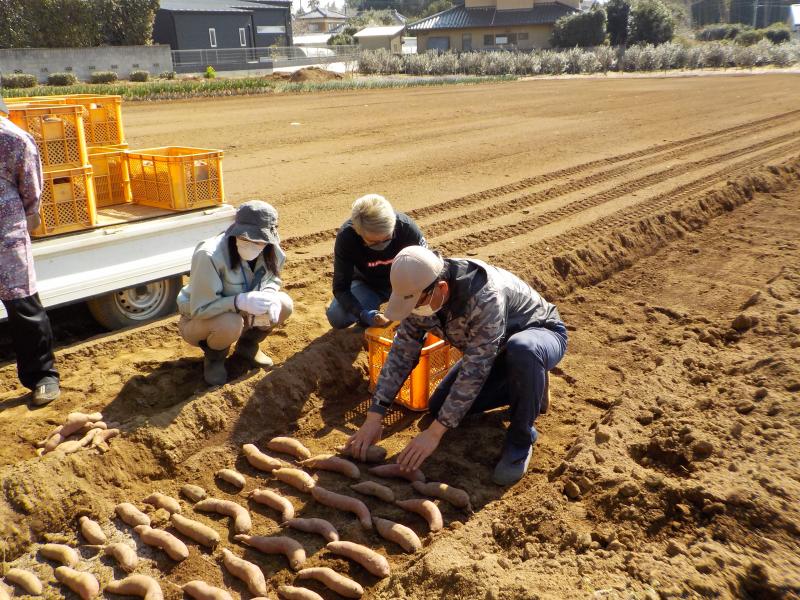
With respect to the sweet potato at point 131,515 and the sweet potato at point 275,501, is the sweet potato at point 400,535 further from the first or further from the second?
the sweet potato at point 131,515

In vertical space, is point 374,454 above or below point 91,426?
below

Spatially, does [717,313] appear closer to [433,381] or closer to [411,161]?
[433,381]

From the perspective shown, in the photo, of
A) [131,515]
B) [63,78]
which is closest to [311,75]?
[63,78]

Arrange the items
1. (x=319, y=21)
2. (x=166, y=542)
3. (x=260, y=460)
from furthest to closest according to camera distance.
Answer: (x=319, y=21)
(x=260, y=460)
(x=166, y=542)

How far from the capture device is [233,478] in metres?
4.26

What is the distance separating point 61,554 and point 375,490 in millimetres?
1617

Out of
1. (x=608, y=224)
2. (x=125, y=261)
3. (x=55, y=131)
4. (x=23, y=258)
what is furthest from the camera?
(x=608, y=224)

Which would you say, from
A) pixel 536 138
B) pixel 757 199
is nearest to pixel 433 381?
pixel 757 199

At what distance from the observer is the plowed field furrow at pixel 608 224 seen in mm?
7648

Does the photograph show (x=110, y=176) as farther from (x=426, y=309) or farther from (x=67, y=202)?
(x=426, y=309)

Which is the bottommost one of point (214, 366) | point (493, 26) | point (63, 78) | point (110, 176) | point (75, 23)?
point (214, 366)

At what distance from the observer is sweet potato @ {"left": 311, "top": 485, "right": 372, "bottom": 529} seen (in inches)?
152

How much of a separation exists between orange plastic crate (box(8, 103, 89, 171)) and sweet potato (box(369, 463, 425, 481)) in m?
3.25

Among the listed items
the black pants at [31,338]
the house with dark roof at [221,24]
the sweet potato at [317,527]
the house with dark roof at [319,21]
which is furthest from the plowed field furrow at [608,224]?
the house with dark roof at [319,21]
